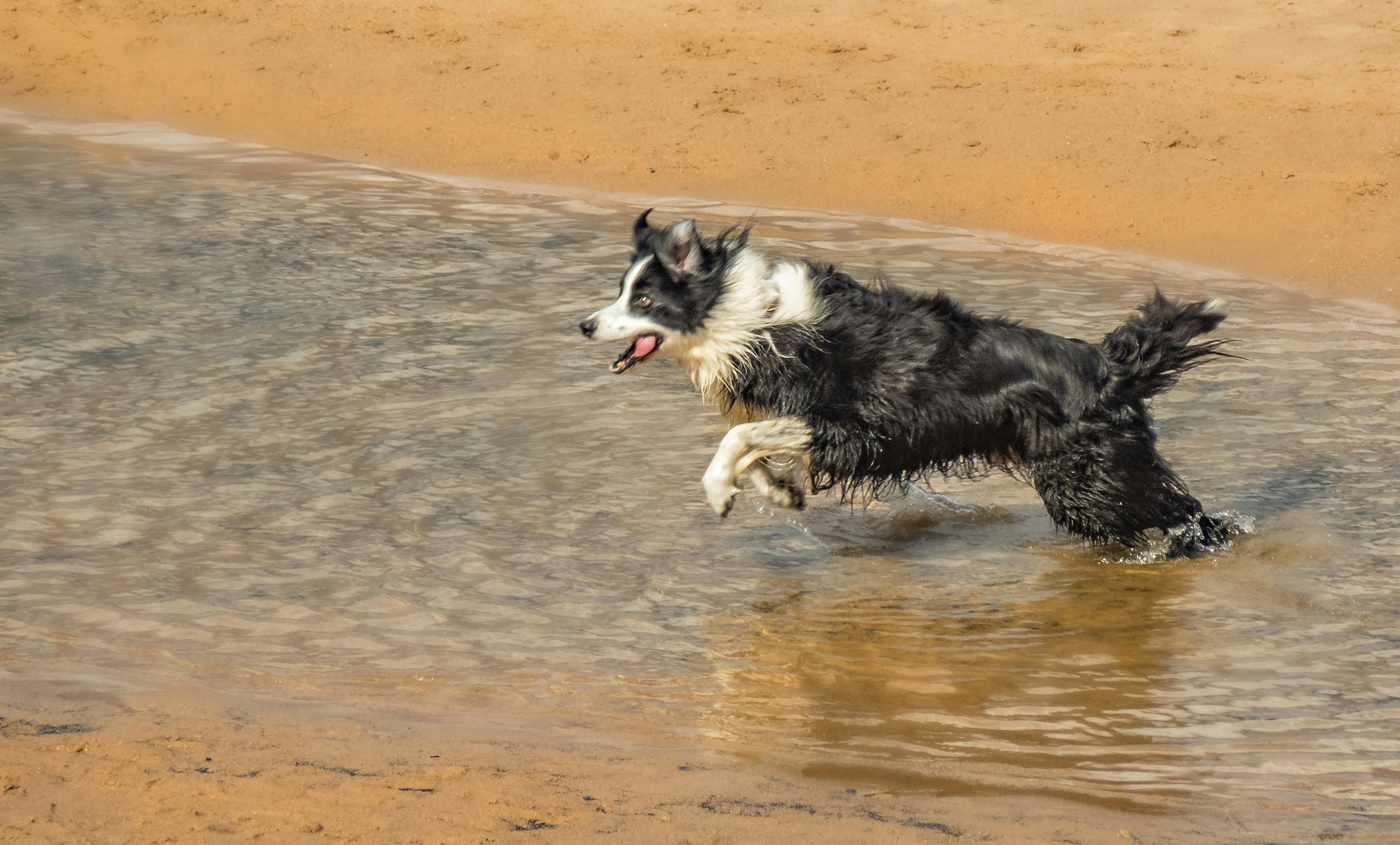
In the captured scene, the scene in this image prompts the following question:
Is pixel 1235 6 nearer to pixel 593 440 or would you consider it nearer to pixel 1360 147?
pixel 1360 147

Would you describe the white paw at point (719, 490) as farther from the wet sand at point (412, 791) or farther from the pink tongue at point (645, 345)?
the wet sand at point (412, 791)

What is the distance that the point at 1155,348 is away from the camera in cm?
527

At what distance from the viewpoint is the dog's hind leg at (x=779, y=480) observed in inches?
216

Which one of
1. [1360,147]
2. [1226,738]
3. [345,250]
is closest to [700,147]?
[345,250]

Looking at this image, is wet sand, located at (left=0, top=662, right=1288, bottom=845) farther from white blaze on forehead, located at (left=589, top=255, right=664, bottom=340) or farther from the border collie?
white blaze on forehead, located at (left=589, top=255, right=664, bottom=340)

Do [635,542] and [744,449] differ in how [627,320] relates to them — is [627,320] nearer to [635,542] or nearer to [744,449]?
[744,449]

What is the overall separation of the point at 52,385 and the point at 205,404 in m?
0.83

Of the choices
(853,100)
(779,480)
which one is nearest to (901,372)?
(779,480)

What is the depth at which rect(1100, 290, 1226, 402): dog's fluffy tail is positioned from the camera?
17.3 ft

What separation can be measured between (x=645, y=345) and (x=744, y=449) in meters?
0.58

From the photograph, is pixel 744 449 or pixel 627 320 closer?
pixel 744 449

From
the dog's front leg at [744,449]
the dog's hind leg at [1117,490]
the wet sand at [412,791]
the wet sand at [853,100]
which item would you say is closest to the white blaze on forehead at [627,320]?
the dog's front leg at [744,449]

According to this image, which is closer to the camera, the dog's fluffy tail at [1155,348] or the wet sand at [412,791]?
the wet sand at [412,791]

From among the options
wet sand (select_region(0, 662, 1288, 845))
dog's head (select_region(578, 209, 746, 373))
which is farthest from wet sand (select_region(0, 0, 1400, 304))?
wet sand (select_region(0, 662, 1288, 845))
